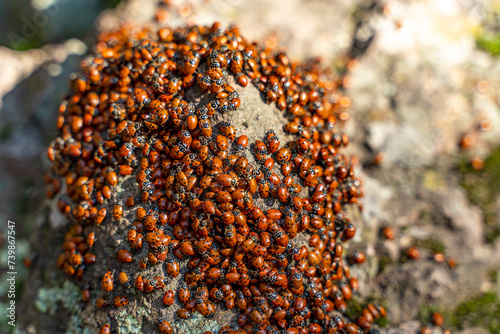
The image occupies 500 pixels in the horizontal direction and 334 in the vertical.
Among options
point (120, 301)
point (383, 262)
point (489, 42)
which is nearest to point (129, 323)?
point (120, 301)

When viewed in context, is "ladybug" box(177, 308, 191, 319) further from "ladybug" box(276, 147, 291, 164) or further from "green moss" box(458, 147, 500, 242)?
"green moss" box(458, 147, 500, 242)

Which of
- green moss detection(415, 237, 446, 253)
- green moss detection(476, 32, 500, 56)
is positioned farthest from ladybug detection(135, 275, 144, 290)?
green moss detection(476, 32, 500, 56)

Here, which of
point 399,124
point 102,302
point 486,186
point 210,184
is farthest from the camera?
point 399,124

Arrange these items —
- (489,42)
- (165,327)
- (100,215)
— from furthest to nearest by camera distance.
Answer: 1. (489,42)
2. (100,215)
3. (165,327)

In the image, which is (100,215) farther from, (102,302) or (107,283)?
(102,302)

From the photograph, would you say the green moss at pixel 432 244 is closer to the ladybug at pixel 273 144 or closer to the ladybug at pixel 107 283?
the ladybug at pixel 273 144

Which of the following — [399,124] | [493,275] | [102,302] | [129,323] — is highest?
[399,124]

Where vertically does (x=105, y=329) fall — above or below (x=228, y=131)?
below
